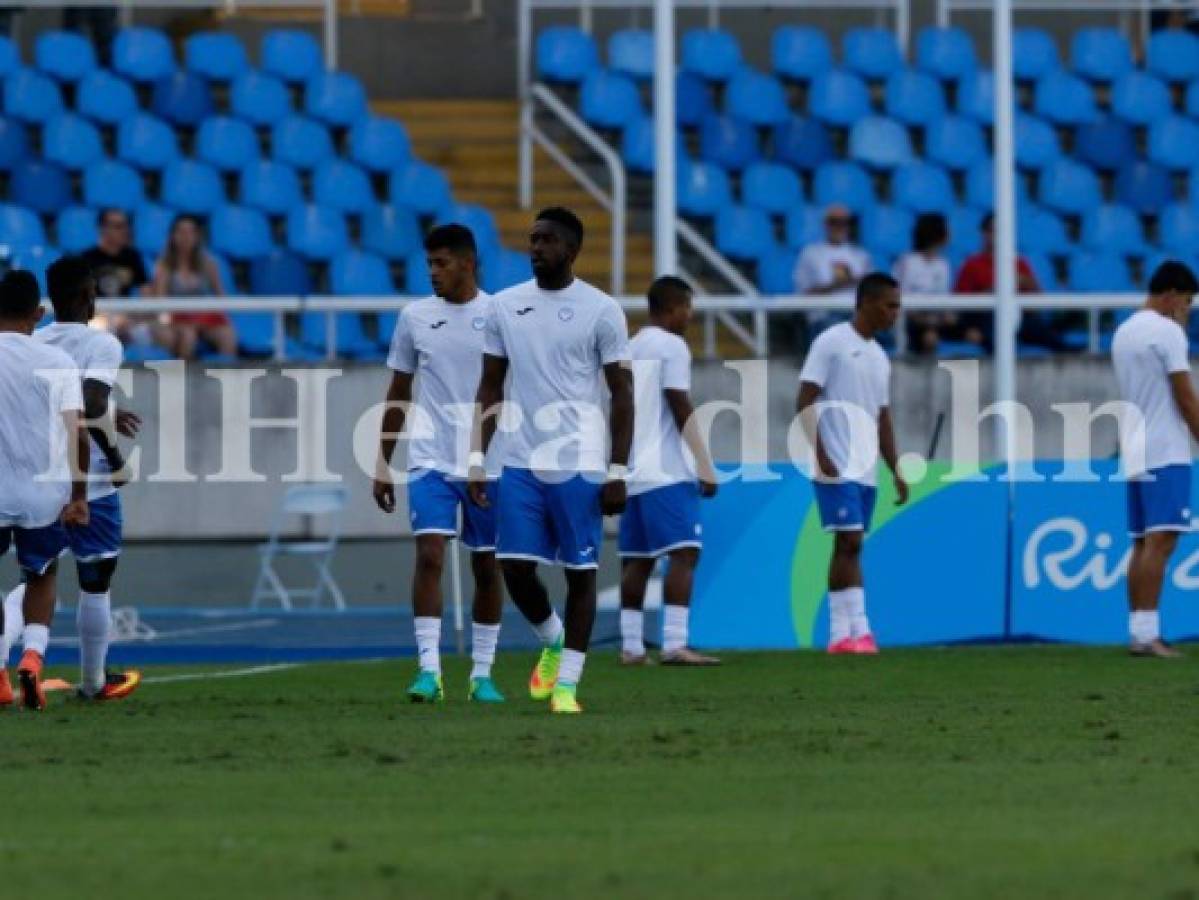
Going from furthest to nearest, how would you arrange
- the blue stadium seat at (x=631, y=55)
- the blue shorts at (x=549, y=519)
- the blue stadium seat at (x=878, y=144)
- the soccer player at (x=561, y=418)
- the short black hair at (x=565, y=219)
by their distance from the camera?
the blue stadium seat at (x=631, y=55) < the blue stadium seat at (x=878, y=144) < the blue shorts at (x=549, y=519) < the soccer player at (x=561, y=418) < the short black hair at (x=565, y=219)

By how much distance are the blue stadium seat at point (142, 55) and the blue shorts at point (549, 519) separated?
49.9 feet

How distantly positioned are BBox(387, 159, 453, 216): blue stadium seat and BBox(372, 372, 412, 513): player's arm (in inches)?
519

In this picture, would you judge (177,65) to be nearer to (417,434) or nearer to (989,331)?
(989,331)

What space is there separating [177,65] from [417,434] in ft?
48.6

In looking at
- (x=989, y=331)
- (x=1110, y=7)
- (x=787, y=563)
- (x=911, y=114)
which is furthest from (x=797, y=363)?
(x=1110, y=7)

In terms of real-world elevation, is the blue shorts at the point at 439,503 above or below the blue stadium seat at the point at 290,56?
below

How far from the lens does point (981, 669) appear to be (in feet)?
58.7

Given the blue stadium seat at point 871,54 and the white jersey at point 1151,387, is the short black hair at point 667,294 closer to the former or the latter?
the white jersey at point 1151,387

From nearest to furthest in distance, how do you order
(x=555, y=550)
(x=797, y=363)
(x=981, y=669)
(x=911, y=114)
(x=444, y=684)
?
1. (x=555, y=550)
2. (x=444, y=684)
3. (x=981, y=669)
4. (x=797, y=363)
5. (x=911, y=114)

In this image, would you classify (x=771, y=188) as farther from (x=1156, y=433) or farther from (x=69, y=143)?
(x=1156, y=433)

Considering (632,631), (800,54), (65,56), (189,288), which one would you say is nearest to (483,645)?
(632,631)

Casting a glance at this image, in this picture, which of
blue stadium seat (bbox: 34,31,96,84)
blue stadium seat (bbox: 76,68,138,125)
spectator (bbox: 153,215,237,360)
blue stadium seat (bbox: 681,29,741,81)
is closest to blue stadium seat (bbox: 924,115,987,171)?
blue stadium seat (bbox: 681,29,741,81)

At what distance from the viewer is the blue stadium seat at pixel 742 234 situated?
1105 inches

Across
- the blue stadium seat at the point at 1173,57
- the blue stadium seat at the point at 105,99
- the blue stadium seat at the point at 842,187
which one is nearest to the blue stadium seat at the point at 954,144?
the blue stadium seat at the point at 842,187
